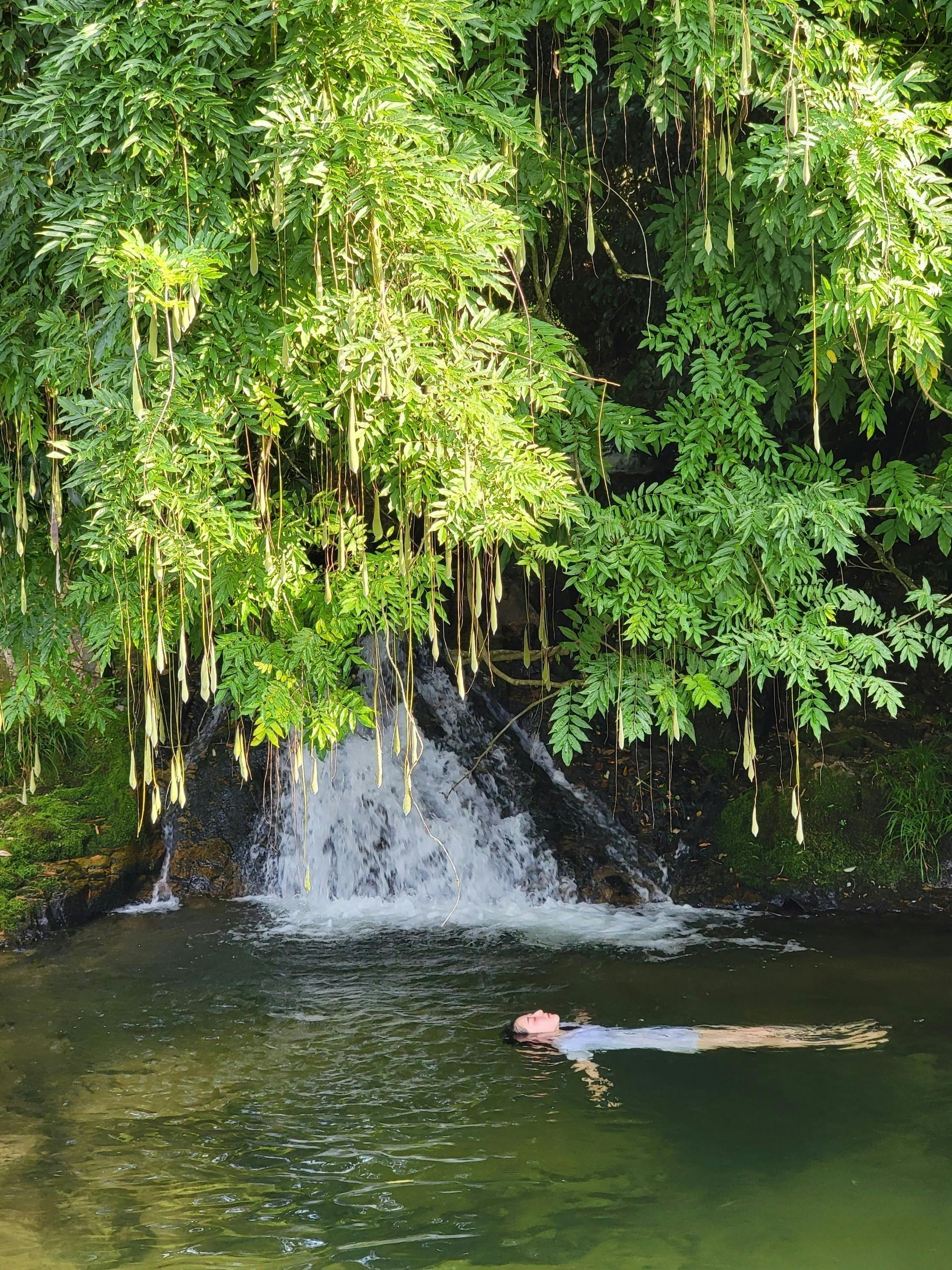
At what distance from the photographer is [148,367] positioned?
3.63m

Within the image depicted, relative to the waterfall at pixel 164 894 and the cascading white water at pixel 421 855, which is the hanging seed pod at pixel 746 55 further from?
the waterfall at pixel 164 894

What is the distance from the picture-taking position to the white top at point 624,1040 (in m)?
4.91

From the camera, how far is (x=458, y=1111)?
438 cm

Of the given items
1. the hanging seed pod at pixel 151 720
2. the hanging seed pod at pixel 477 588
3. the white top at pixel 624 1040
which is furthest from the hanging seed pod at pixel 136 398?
the white top at pixel 624 1040

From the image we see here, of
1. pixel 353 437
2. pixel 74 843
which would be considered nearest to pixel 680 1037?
pixel 353 437

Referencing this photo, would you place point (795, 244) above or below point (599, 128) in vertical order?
below

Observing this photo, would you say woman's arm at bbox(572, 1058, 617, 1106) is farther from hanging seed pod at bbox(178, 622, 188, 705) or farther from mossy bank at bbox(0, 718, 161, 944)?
mossy bank at bbox(0, 718, 161, 944)

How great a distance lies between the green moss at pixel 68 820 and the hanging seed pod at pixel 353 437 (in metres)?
4.21

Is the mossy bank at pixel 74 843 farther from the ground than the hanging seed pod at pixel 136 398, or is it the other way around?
the hanging seed pod at pixel 136 398

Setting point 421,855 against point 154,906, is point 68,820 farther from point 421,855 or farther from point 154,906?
point 421,855

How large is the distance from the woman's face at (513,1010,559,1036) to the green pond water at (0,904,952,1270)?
0.10m

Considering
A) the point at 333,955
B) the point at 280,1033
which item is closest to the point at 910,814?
the point at 333,955

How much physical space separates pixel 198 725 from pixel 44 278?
159 inches

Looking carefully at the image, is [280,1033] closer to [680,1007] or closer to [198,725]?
[680,1007]
